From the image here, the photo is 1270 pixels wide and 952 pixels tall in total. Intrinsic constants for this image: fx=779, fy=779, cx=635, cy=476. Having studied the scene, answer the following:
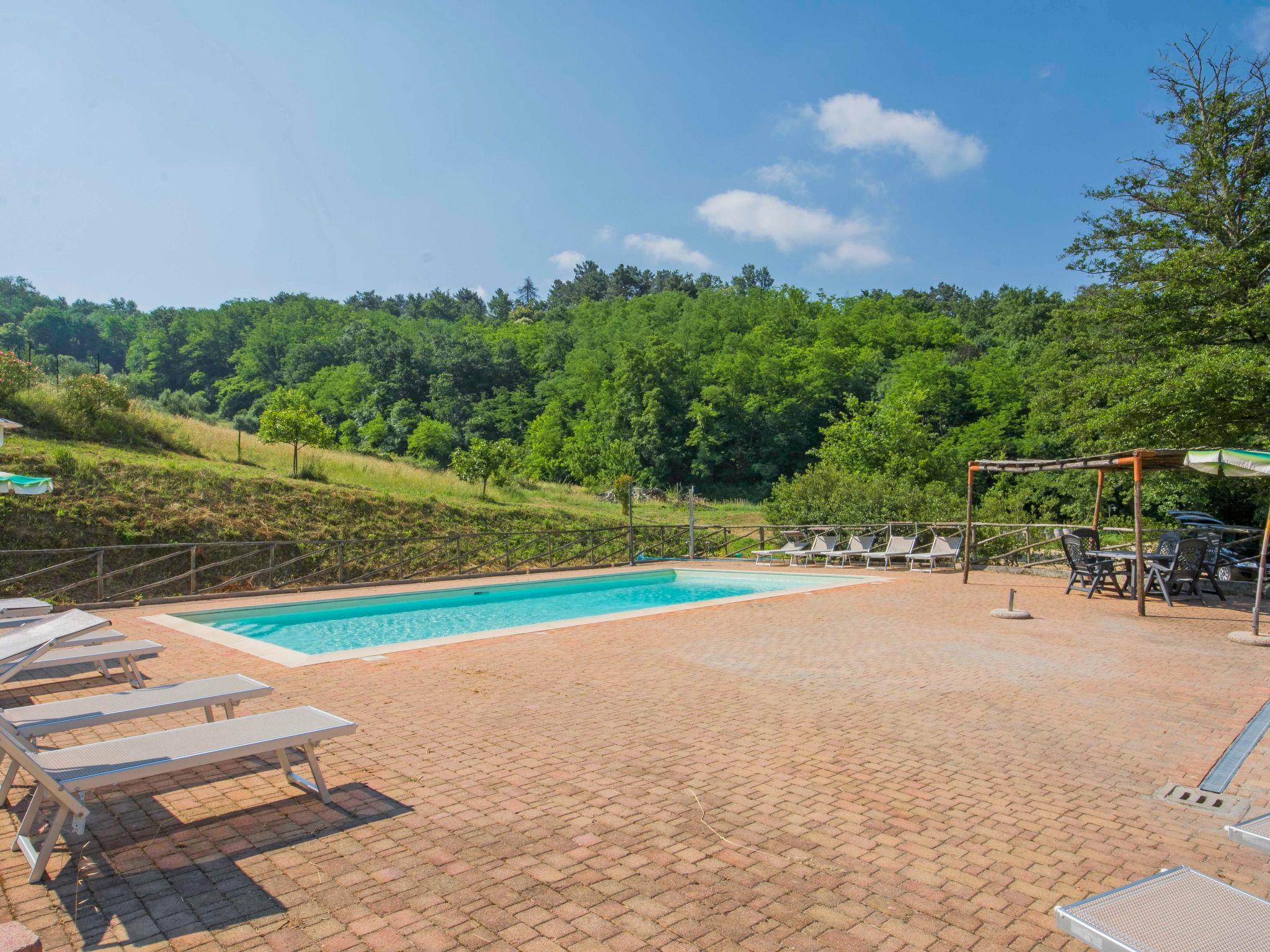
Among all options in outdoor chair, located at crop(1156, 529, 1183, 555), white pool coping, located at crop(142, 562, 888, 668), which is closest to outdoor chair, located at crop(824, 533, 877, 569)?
white pool coping, located at crop(142, 562, 888, 668)

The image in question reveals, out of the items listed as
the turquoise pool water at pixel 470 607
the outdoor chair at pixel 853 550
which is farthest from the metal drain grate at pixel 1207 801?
the outdoor chair at pixel 853 550

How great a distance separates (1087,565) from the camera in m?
11.5

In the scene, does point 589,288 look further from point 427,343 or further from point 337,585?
point 337,585

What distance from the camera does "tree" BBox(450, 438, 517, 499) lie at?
29062 millimetres

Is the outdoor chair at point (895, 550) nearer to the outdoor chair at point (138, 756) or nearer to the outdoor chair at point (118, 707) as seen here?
the outdoor chair at point (118, 707)

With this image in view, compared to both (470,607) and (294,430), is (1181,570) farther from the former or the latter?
(294,430)

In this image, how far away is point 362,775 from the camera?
3.93 meters

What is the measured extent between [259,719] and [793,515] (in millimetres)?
17168

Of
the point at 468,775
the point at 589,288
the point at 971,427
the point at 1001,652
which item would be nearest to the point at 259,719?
the point at 468,775

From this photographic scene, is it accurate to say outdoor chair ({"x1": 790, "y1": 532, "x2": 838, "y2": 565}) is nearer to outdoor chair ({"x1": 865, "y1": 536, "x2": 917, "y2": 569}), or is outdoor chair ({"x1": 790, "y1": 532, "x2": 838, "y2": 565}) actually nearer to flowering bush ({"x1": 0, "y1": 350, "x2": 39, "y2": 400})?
outdoor chair ({"x1": 865, "y1": 536, "x2": 917, "y2": 569})

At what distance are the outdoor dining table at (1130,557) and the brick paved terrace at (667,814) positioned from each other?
4159 millimetres

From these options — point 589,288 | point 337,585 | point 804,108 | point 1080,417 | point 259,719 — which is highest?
point 589,288

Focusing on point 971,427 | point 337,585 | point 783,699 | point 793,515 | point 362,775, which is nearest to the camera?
point 362,775

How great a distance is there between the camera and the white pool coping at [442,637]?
23.2 ft
